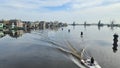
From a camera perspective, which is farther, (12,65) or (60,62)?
(60,62)

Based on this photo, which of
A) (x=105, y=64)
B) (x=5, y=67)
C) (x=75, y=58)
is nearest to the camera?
(x=5, y=67)

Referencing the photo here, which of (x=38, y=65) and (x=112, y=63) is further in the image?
(x=112, y=63)

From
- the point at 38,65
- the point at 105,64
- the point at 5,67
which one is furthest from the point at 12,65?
the point at 105,64

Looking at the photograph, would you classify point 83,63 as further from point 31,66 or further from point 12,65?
point 12,65

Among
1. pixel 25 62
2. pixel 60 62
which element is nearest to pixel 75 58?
pixel 60 62

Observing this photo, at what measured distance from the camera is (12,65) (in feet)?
136

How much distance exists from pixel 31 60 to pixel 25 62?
2407mm

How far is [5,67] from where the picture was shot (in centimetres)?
3953

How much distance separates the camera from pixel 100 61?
46312mm

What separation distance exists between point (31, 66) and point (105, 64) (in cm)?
1478

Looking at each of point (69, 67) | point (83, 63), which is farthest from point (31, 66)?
point (83, 63)

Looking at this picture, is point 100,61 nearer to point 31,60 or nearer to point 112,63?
point 112,63

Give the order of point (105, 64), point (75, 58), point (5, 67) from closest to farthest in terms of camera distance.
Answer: point (5, 67), point (105, 64), point (75, 58)

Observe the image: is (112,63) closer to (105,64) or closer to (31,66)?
(105,64)
